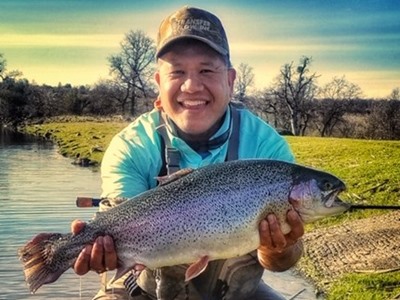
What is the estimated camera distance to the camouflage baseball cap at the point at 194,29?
4391 millimetres

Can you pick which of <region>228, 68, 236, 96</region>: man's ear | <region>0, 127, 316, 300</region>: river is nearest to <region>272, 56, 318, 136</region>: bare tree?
<region>0, 127, 316, 300</region>: river

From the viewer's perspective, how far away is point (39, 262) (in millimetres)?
3828

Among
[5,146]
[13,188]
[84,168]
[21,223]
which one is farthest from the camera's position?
[5,146]

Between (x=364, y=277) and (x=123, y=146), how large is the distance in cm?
601

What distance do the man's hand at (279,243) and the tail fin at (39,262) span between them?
1183 mm

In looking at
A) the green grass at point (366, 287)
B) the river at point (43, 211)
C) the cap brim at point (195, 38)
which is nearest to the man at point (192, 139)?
the cap brim at point (195, 38)

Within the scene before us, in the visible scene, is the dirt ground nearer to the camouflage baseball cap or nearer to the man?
the man

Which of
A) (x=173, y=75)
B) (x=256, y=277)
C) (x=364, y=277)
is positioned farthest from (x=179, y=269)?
(x=364, y=277)

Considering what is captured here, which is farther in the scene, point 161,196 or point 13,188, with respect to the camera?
point 13,188

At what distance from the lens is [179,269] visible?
4.32m

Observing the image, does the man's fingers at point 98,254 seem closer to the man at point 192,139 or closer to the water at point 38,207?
the man at point 192,139

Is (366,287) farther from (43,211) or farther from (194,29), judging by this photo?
(43,211)

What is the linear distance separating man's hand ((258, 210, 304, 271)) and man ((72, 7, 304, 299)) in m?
0.01

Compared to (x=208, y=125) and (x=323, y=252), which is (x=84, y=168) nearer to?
(x=323, y=252)
